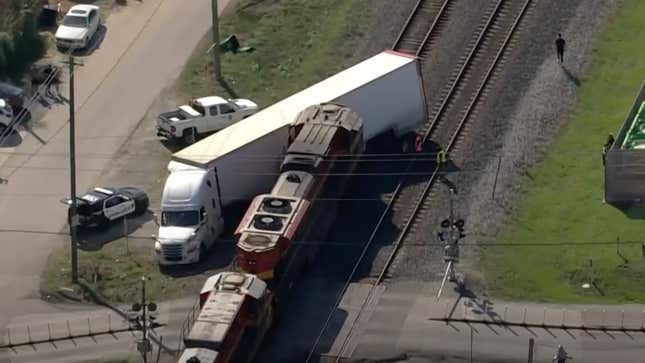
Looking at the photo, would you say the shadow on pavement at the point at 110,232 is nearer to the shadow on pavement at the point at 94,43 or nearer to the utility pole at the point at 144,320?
the utility pole at the point at 144,320

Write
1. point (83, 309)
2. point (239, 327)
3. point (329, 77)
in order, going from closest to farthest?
1. point (239, 327)
2. point (83, 309)
3. point (329, 77)

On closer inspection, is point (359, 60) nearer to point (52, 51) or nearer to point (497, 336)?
point (52, 51)

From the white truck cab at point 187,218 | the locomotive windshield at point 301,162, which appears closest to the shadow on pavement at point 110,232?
the white truck cab at point 187,218

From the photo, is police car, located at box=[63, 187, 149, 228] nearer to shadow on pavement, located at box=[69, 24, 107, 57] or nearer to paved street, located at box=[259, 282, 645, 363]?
paved street, located at box=[259, 282, 645, 363]

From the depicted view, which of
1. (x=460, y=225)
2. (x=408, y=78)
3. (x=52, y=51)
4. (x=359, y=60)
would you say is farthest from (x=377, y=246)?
(x=52, y=51)

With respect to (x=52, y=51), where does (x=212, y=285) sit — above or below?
below

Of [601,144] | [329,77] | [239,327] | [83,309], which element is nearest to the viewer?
[239,327]
